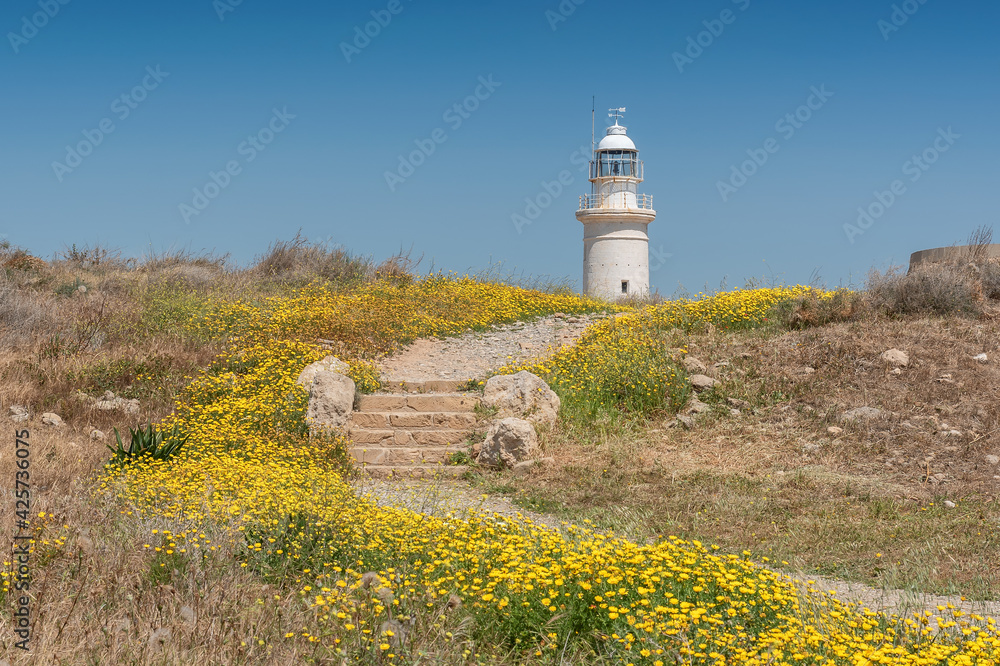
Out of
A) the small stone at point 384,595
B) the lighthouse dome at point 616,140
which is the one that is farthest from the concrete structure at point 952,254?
the small stone at point 384,595

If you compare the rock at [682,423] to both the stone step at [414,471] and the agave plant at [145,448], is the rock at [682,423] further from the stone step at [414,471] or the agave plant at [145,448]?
the agave plant at [145,448]

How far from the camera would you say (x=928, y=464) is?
31.6ft

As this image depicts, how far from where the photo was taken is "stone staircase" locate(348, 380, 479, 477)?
35.0 ft

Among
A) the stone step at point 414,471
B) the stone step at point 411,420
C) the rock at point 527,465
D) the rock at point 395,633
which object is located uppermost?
the stone step at point 411,420

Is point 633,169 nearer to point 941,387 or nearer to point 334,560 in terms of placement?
point 941,387

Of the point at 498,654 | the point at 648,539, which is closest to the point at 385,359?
the point at 648,539

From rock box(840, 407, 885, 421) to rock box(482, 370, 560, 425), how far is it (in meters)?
3.85

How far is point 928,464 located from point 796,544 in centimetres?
342

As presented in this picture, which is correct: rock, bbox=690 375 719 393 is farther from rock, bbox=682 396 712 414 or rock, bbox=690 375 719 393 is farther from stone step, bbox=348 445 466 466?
stone step, bbox=348 445 466 466

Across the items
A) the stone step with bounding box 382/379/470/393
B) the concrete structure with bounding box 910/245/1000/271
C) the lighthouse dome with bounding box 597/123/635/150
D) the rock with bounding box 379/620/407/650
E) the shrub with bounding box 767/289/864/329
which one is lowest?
the rock with bounding box 379/620/407/650

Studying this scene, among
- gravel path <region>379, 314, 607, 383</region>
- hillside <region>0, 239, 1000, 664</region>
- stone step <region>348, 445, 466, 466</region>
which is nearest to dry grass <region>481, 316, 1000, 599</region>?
hillside <region>0, 239, 1000, 664</region>

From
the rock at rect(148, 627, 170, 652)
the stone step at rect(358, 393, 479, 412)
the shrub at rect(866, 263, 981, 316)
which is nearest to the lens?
the rock at rect(148, 627, 170, 652)

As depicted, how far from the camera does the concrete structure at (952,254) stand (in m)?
15.9

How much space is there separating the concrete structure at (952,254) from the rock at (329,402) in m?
10.8
